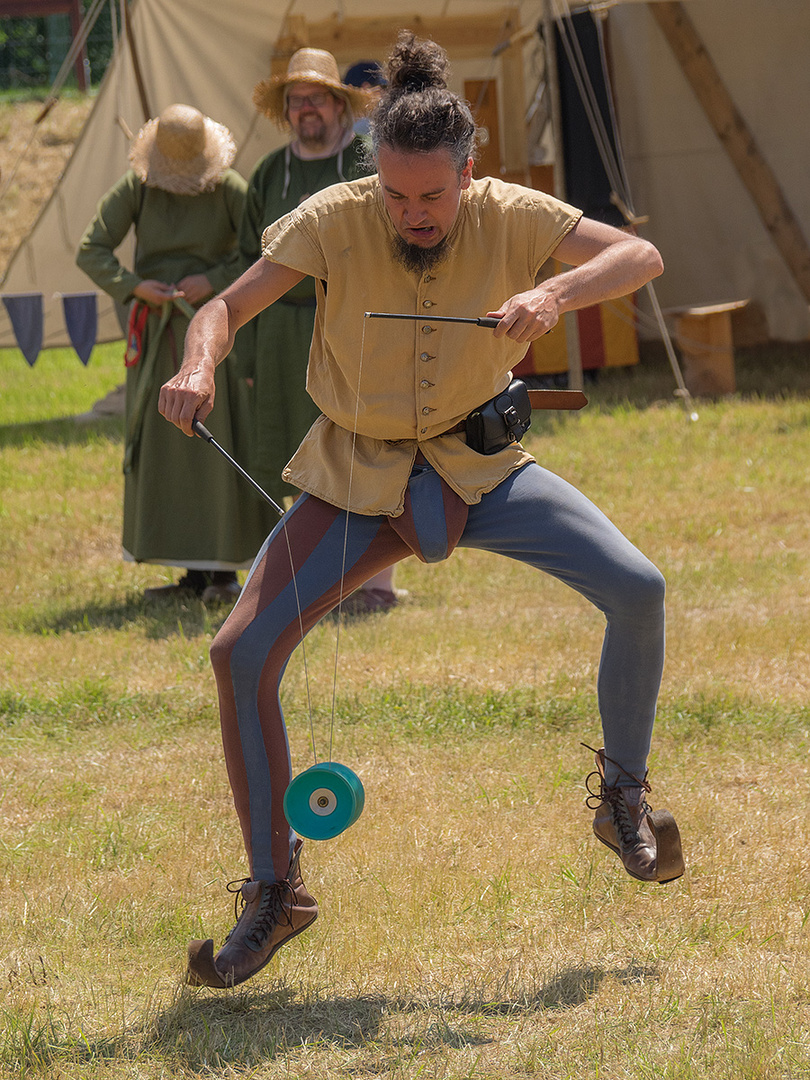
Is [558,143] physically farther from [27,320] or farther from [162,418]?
[162,418]

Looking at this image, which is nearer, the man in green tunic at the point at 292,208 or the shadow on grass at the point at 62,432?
the man in green tunic at the point at 292,208

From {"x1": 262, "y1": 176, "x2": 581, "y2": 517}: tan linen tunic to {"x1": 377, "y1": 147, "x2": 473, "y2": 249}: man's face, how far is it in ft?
0.25

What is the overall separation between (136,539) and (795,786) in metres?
3.10

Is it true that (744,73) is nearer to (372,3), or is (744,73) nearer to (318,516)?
(372,3)

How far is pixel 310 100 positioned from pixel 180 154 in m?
0.60

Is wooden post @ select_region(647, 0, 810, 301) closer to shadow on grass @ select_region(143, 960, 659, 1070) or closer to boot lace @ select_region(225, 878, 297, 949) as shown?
shadow on grass @ select_region(143, 960, 659, 1070)

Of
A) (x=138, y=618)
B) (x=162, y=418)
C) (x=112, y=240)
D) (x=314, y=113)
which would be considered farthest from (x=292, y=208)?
(x=138, y=618)

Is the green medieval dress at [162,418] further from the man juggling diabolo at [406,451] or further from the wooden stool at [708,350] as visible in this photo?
the wooden stool at [708,350]

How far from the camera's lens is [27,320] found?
8.48m

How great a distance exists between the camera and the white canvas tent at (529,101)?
973 centimetres

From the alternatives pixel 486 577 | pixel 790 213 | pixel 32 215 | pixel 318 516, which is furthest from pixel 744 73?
pixel 32 215

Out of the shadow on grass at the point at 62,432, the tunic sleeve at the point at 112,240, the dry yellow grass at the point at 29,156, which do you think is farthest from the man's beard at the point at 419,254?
the dry yellow grass at the point at 29,156

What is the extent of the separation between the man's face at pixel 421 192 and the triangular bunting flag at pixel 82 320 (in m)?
5.74

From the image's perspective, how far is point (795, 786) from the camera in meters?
3.74
